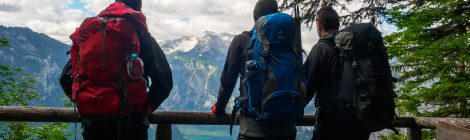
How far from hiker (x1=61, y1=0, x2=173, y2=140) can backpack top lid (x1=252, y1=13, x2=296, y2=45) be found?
Answer: 0.81 meters

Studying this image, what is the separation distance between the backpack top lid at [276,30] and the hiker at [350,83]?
43cm

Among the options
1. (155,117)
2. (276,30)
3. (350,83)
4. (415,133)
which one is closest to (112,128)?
(155,117)

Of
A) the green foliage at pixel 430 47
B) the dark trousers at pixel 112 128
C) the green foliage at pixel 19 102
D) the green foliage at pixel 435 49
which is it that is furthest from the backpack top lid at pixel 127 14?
the green foliage at pixel 19 102

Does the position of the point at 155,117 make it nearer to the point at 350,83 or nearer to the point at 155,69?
the point at 155,69

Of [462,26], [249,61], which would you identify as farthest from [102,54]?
[462,26]

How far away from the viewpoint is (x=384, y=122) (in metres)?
3.37

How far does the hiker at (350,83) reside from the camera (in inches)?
129

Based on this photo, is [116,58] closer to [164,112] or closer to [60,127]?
[164,112]

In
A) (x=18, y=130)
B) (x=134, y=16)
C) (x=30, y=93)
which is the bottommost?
(x=18, y=130)

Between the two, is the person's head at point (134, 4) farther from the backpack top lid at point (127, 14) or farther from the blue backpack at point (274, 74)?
the blue backpack at point (274, 74)

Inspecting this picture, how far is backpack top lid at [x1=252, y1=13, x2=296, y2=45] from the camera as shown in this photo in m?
3.17

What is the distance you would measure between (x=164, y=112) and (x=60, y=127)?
836cm

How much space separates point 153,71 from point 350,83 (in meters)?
1.53

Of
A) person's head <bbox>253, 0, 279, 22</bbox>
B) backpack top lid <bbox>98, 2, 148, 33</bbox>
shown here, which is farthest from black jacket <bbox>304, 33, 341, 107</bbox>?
backpack top lid <bbox>98, 2, 148, 33</bbox>
